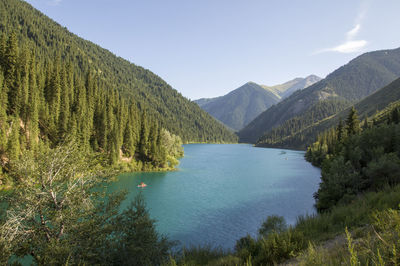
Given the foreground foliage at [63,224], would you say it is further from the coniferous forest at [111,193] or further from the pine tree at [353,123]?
the pine tree at [353,123]

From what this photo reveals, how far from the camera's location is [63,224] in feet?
40.7

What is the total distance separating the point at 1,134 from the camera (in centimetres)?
3759

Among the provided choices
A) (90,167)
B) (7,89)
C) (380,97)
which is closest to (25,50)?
(7,89)

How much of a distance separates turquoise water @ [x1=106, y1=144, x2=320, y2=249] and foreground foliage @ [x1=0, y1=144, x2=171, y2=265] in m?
12.2

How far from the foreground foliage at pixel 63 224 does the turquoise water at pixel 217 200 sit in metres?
12.2

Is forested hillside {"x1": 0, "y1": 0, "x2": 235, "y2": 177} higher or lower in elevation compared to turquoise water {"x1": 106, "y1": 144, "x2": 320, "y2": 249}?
higher

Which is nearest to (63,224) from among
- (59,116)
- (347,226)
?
(347,226)

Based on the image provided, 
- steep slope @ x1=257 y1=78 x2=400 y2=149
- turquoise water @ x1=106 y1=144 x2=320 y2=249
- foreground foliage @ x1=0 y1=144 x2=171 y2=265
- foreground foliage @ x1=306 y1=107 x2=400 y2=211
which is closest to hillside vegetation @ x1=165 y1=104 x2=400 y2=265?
foreground foliage @ x1=306 y1=107 x2=400 y2=211

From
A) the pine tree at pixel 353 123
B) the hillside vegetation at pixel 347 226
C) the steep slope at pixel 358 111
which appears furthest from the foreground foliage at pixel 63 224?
the steep slope at pixel 358 111

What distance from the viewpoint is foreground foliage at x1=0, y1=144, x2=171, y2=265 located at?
36.6 feet

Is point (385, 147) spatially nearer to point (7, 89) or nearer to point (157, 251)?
point (157, 251)

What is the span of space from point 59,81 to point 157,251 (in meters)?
60.1

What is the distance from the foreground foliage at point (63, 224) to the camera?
11164mm

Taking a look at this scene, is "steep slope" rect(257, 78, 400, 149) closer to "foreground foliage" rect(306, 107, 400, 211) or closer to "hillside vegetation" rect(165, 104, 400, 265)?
"hillside vegetation" rect(165, 104, 400, 265)
